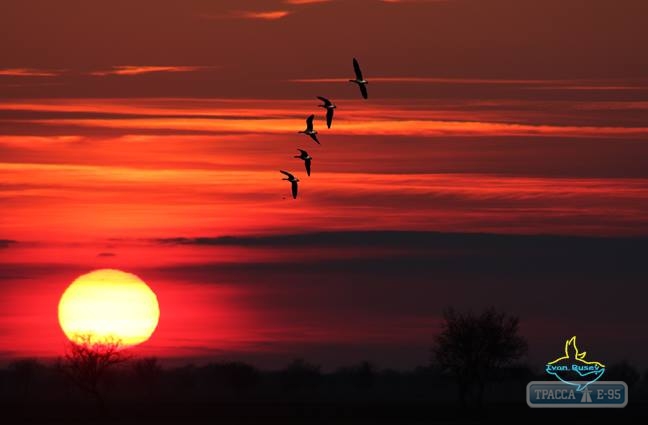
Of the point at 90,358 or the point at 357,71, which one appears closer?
the point at 357,71

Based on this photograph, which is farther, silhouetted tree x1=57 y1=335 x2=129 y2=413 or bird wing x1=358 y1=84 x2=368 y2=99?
silhouetted tree x1=57 y1=335 x2=129 y2=413

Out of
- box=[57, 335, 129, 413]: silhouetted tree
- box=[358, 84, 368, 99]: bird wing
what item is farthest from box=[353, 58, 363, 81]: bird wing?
box=[57, 335, 129, 413]: silhouetted tree

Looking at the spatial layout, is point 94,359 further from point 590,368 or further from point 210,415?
point 590,368

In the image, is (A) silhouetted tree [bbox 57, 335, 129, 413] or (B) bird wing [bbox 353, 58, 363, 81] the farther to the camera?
(A) silhouetted tree [bbox 57, 335, 129, 413]

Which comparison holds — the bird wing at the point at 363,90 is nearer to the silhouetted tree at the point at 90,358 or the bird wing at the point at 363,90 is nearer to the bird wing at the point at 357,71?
the bird wing at the point at 357,71

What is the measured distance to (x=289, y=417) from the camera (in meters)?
152

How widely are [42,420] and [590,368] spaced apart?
Answer: 55209 mm

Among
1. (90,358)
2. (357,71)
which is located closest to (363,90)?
(357,71)

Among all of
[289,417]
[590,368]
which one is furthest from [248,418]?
[590,368]

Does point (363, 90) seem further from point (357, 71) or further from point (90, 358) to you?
point (90, 358)

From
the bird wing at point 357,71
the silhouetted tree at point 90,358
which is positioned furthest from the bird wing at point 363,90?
the silhouetted tree at point 90,358

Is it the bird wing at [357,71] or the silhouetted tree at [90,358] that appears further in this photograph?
the silhouetted tree at [90,358]

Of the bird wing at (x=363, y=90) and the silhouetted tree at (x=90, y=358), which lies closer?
the bird wing at (x=363, y=90)

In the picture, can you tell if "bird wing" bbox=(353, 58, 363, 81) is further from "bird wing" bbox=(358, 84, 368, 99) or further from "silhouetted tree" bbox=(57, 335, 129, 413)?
"silhouetted tree" bbox=(57, 335, 129, 413)
